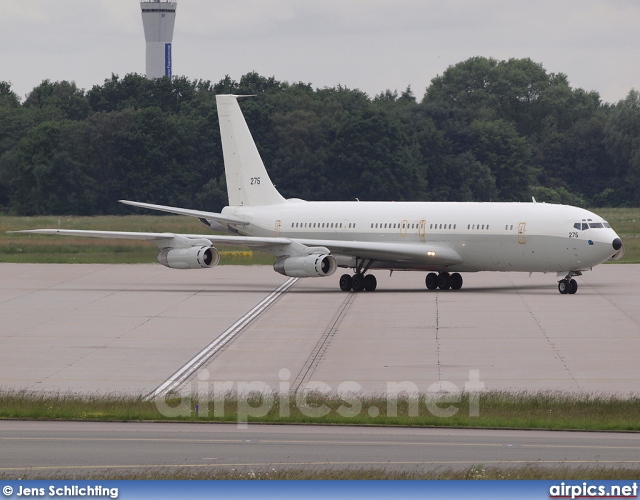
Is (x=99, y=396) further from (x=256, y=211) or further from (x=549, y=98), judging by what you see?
(x=549, y=98)

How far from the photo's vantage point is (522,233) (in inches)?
1896

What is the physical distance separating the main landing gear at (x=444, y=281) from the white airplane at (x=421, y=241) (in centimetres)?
4

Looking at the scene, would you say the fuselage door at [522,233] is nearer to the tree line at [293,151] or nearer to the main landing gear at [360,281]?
the main landing gear at [360,281]

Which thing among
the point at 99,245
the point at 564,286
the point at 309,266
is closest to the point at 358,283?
the point at 309,266

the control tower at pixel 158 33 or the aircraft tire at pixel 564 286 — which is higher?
the control tower at pixel 158 33

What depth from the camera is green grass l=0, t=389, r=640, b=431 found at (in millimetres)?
22844

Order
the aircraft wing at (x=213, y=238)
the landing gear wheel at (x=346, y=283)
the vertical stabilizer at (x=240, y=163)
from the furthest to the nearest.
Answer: the vertical stabilizer at (x=240, y=163), the landing gear wheel at (x=346, y=283), the aircraft wing at (x=213, y=238)

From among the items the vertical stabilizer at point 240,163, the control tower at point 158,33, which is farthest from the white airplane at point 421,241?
the control tower at point 158,33

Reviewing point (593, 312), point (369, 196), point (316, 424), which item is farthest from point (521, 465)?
point (369, 196)

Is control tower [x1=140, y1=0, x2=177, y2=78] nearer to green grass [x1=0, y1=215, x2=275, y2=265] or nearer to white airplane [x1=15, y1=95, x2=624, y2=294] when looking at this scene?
green grass [x1=0, y1=215, x2=275, y2=265]

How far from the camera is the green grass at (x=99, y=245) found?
6675cm

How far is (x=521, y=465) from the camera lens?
61.4 ft

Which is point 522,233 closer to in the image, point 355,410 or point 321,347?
point 321,347

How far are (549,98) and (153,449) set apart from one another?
5755 inches
